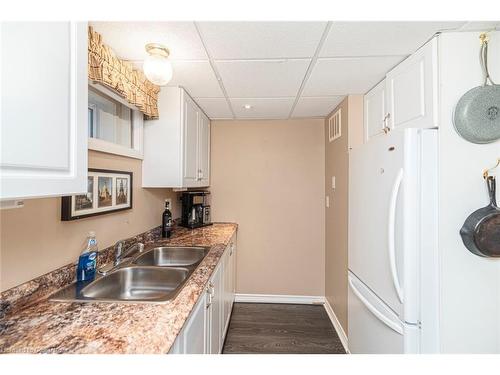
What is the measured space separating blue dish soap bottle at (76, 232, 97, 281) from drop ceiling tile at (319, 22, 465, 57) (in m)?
1.71

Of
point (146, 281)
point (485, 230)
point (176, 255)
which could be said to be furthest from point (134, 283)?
point (485, 230)

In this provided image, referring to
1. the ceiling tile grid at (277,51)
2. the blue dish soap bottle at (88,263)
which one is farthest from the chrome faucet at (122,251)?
the ceiling tile grid at (277,51)

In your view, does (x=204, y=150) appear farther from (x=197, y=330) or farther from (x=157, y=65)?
(x=197, y=330)

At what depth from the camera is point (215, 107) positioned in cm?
247

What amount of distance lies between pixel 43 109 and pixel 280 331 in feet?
8.11

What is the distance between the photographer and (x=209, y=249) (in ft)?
6.05

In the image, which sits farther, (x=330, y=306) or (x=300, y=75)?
(x=330, y=306)

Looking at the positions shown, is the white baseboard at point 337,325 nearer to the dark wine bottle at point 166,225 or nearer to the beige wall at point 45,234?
the dark wine bottle at point 166,225

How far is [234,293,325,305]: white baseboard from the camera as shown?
2.85m

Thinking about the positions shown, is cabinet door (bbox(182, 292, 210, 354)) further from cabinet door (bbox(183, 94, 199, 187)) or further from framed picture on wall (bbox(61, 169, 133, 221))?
cabinet door (bbox(183, 94, 199, 187))
